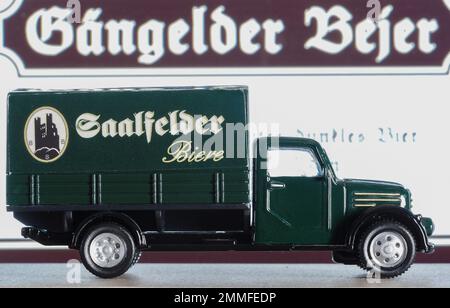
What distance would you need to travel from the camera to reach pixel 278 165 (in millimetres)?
8945

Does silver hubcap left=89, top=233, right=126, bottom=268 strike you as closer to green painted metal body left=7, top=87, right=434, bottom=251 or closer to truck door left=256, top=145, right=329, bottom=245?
green painted metal body left=7, top=87, right=434, bottom=251

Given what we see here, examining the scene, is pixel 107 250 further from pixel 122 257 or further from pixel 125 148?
pixel 125 148

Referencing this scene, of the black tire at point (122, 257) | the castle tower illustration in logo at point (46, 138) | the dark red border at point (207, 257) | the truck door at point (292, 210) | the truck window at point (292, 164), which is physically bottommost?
the dark red border at point (207, 257)

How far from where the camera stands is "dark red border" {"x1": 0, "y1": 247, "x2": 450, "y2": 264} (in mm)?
10227

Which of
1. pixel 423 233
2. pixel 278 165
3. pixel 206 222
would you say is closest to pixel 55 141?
pixel 206 222

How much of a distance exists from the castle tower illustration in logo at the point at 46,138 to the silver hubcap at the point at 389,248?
391 centimetres

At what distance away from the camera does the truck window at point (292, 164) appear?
891 centimetres

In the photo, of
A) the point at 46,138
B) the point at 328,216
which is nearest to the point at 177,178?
the point at 46,138

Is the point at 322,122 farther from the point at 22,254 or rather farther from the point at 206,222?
the point at 22,254

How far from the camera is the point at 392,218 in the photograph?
8797mm

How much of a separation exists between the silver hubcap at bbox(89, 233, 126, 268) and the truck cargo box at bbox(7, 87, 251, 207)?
449mm

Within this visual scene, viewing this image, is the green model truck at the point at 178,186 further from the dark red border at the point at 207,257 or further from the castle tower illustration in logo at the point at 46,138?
the dark red border at the point at 207,257

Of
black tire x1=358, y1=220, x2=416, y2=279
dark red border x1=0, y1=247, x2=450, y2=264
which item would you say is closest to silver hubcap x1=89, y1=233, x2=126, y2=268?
dark red border x1=0, y1=247, x2=450, y2=264

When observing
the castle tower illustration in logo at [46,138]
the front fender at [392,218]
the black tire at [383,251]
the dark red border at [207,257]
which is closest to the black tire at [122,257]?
the castle tower illustration in logo at [46,138]
